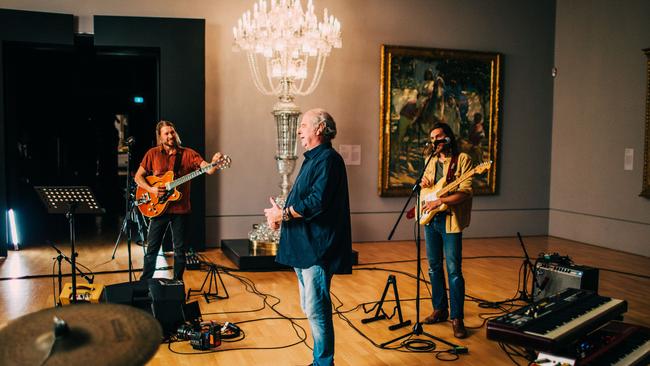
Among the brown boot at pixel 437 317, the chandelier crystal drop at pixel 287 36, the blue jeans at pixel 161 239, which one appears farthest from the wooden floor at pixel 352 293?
the chandelier crystal drop at pixel 287 36

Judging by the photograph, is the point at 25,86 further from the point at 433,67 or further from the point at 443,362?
the point at 443,362

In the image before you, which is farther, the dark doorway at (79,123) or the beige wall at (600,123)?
the dark doorway at (79,123)

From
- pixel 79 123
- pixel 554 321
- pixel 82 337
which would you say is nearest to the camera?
pixel 82 337

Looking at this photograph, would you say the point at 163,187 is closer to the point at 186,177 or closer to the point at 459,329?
the point at 186,177

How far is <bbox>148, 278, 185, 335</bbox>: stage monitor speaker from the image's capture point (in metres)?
4.53

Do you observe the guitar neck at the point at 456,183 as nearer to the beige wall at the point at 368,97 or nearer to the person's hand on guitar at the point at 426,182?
the person's hand on guitar at the point at 426,182

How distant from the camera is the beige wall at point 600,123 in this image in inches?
341

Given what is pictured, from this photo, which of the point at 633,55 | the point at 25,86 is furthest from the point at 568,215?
the point at 25,86

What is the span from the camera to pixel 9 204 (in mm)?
7777

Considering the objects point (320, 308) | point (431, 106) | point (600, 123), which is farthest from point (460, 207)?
point (600, 123)

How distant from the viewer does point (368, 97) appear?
9320mm

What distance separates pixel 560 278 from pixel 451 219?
1392 millimetres

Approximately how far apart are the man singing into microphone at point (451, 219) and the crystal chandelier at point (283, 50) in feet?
9.82

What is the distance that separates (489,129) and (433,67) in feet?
5.05
